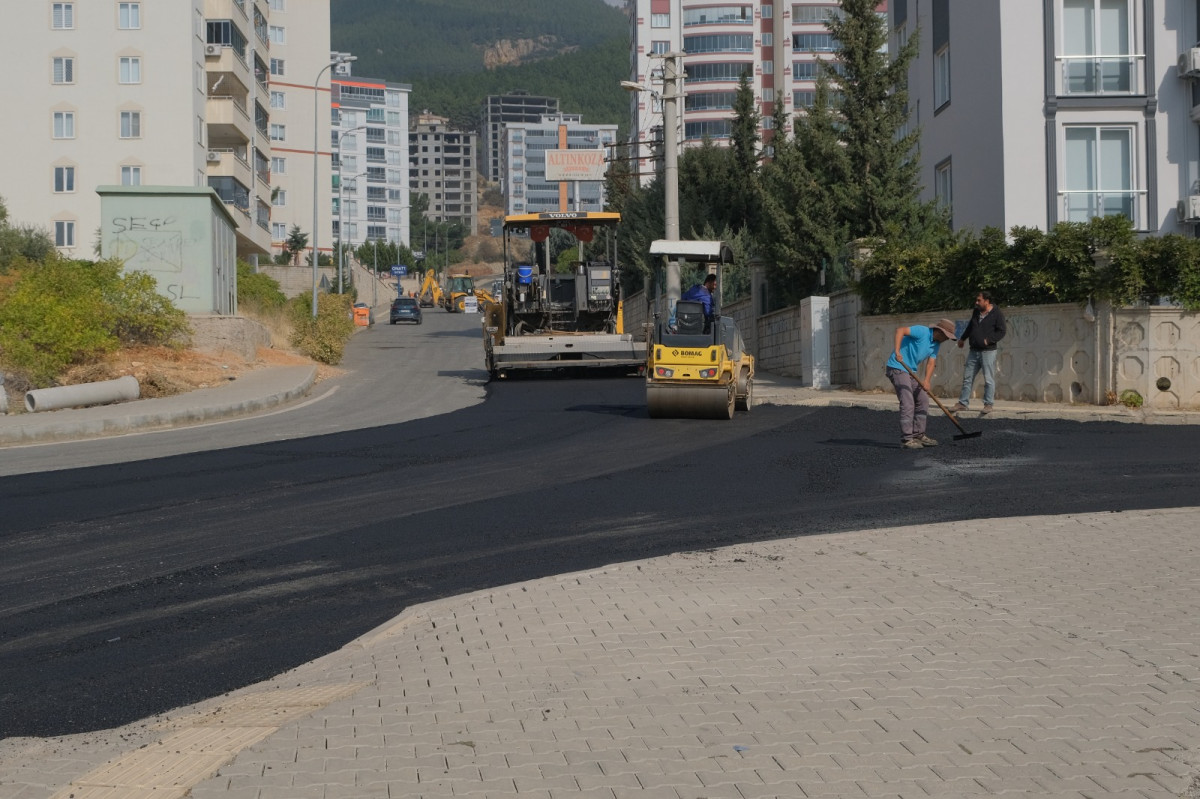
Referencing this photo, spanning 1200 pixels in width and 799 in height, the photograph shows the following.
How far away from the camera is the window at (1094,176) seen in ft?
99.9

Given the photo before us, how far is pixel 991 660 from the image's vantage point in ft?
20.4

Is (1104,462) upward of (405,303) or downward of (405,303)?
downward

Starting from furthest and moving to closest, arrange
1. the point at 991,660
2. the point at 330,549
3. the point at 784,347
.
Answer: the point at 784,347 < the point at 330,549 < the point at 991,660

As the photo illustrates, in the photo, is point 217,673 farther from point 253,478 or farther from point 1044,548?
point 253,478

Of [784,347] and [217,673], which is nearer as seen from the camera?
[217,673]

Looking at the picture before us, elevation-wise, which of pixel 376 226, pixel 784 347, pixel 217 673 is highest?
pixel 376 226

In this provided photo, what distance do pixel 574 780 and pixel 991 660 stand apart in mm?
2440

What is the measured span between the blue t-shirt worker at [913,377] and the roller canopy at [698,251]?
486 cm

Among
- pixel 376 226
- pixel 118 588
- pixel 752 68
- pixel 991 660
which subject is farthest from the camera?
pixel 376 226

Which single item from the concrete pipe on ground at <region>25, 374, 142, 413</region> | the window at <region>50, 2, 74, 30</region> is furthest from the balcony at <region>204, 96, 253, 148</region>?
the concrete pipe on ground at <region>25, 374, 142, 413</region>

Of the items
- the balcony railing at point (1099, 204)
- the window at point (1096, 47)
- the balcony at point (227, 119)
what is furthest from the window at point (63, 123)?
the balcony railing at point (1099, 204)

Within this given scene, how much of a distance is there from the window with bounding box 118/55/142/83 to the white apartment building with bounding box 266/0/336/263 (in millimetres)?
34872

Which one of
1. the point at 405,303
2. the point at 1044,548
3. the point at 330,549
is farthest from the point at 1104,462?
the point at 405,303

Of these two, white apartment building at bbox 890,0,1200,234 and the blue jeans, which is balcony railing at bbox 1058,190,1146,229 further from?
the blue jeans
